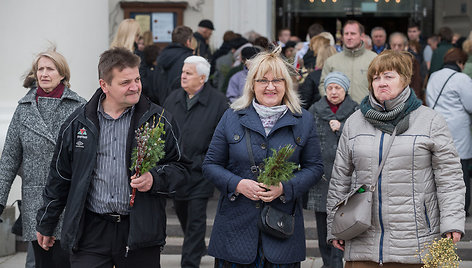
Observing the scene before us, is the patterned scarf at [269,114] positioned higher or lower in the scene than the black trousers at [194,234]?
higher

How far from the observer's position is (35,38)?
893 cm

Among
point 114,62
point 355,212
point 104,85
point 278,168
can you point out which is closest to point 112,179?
point 104,85

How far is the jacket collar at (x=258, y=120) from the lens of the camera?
536 centimetres

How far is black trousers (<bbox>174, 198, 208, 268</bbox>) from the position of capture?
7.89 meters

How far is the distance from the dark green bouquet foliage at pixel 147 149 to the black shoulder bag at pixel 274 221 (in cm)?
62

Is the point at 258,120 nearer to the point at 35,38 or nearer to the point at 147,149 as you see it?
the point at 147,149

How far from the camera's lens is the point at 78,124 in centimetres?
520

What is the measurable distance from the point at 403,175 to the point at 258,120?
889 millimetres

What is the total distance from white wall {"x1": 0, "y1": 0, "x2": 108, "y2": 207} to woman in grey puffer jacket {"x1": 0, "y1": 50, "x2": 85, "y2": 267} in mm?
2649

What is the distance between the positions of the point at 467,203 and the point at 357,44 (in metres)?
1.92

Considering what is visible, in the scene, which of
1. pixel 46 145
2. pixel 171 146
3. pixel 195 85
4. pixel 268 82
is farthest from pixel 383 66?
pixel 195 85

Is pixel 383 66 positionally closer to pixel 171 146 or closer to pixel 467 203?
pixel 171 146

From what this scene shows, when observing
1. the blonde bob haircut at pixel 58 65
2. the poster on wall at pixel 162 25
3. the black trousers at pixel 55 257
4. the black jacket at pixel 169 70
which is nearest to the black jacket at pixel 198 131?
the black jacket at pixel 169 70

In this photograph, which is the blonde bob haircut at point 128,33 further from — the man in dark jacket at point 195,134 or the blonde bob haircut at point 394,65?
the blonde bob haircut at point 394,65
